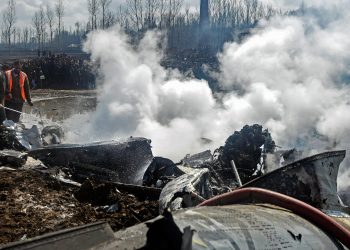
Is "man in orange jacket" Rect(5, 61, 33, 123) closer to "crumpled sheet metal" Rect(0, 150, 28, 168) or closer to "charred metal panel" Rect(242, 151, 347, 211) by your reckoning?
"crumpled sheet metal" Rect(0, 150, 28, 168)

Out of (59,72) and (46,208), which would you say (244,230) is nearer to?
(46,208)

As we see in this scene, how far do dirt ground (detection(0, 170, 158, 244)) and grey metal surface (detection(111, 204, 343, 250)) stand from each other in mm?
2645

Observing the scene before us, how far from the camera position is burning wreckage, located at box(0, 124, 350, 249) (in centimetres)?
142

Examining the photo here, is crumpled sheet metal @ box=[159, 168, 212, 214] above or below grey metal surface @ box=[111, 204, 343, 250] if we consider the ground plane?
below

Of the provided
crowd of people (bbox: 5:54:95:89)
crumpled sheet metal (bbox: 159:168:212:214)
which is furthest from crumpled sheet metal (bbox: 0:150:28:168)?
crowd of people (bbox: 5:54:95:89)

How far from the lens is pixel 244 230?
1.57 m

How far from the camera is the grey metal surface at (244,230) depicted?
1414 millimetres

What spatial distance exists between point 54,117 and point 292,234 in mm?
15266

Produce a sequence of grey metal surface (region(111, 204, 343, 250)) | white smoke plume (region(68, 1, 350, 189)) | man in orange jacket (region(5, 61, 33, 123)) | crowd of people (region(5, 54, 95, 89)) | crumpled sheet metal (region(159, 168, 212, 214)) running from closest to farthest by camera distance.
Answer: grey metal surface (region(111, 204, 343, 250)) < crumpled sheet metal (region(159, 168, 212, 214)) < man in orange jacket (region(5, 61, 33, 123)) < white smoke plume (region(68, 1, 350, 189)) < crowd of people (region(5, 54, 95, 89))

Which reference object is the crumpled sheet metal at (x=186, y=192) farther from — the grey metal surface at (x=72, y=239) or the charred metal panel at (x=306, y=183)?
the grey metal surface at (x=72, y=239)

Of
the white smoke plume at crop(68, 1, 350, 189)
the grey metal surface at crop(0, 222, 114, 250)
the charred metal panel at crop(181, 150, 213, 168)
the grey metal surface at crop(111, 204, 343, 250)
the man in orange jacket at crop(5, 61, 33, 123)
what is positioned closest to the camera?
the grey metal surface at crop(0, 222, 114, 250)

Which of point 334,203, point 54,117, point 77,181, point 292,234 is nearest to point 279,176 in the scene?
point 334,203

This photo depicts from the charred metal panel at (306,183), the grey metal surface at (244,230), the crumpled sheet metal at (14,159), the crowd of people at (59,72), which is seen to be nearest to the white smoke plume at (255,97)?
the crumpled sheet metal at (14,159)

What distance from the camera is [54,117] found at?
16.2 metres
